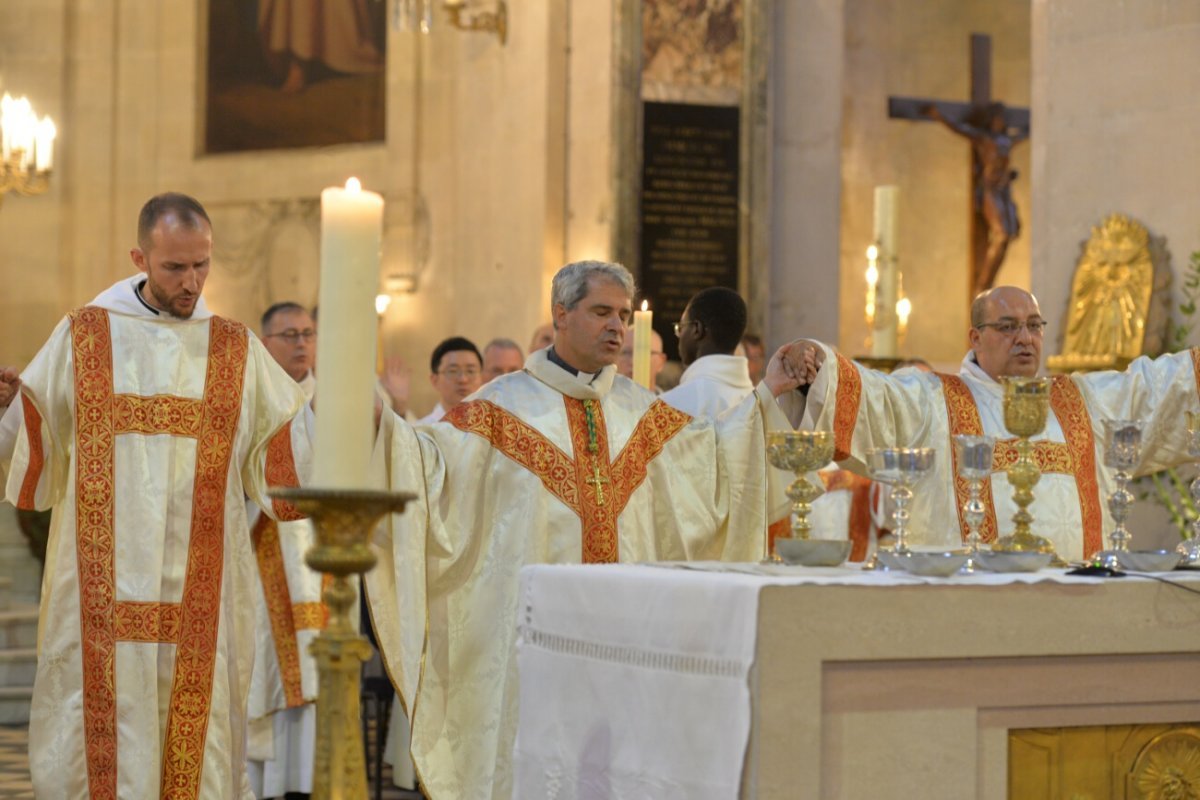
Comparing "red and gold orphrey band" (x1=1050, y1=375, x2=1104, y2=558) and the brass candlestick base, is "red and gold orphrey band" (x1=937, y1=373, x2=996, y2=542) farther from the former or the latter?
the brass candlestick base

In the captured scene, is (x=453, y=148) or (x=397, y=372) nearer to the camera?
(x=397, y=372)

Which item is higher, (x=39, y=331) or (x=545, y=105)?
(x=545, y=105)

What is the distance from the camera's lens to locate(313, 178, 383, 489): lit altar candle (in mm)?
3068

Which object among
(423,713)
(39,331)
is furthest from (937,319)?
(423,713)

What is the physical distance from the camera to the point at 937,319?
52.9ft

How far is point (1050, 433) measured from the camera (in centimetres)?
571

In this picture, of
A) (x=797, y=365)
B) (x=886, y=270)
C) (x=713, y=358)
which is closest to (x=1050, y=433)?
(x=797, y=365)

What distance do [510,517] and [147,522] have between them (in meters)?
0.97

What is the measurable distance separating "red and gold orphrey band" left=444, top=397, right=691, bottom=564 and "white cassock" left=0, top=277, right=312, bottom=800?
1.65 ft

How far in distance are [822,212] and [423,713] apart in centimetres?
820

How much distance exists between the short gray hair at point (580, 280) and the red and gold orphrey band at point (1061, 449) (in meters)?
1.09

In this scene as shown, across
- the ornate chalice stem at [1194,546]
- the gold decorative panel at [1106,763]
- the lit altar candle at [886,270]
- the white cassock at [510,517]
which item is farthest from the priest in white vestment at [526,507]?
the lit altar candle at [886,270]

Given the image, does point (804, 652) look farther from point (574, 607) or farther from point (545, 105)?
point (545, 105)

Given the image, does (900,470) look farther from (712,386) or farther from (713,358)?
(713,358)
